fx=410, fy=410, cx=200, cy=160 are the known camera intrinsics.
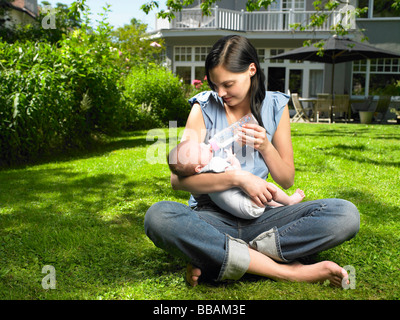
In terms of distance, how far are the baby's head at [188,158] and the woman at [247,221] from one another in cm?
5

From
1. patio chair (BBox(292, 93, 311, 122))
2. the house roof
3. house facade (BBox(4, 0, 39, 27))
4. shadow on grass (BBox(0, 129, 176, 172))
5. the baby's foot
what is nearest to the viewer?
the baby's foot

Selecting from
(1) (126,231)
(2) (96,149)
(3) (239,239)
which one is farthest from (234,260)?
(2) (96,149)

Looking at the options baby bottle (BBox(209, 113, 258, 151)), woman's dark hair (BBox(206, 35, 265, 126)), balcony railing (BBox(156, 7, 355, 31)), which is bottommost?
baby bottle (BBox(209, 113, 258, 151))

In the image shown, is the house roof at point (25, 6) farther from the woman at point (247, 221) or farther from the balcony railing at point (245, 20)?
the woman at point (247, 221)

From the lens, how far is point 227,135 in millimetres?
2285

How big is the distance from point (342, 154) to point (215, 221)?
169 inches

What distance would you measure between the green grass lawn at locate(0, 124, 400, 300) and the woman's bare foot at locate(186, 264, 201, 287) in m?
0.04

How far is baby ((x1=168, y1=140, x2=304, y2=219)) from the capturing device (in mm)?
2068

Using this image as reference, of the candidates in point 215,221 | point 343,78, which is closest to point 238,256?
point 215,221

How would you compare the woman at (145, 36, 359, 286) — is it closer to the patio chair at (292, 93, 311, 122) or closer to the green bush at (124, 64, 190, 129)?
the green bush at (124, 64, 190, 129)

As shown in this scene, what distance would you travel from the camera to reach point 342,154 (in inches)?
234

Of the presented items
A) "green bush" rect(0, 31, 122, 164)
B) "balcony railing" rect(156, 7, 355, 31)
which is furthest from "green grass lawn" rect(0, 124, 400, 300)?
"balcony railing" rect(156, 7, 355, 31)
